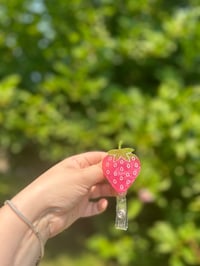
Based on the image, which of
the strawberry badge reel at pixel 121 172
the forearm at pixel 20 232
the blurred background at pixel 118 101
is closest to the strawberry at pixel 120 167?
the strawberry badge reel at pixel 121 172

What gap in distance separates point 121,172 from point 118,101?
4.10ft

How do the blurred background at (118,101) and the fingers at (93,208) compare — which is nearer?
the fingers at (93,208)

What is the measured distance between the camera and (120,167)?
1093 millimetres

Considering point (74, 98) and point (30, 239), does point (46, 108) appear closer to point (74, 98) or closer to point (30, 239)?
point (74, 98)

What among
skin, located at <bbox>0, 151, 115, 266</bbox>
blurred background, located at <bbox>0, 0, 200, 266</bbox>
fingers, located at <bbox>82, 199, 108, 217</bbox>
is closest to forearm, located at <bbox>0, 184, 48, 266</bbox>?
skin, located at <bbox>0, 151, 115, 266</bbox>

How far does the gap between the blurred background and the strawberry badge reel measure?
1.02 m

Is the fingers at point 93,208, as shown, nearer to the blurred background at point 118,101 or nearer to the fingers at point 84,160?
the fingers at point 84,160

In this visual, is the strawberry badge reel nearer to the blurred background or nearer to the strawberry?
the strawberry

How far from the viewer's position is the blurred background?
7.30 feet

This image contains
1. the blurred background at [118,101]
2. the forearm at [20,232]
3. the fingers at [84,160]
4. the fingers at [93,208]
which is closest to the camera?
the forearm at [20,232]

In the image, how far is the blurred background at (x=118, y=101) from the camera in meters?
2.23

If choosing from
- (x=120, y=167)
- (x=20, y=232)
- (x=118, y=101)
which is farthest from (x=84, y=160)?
(x=118, y=101)

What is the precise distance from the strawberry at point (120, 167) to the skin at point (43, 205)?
20 millimetres

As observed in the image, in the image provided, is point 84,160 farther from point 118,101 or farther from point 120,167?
point 118,101
